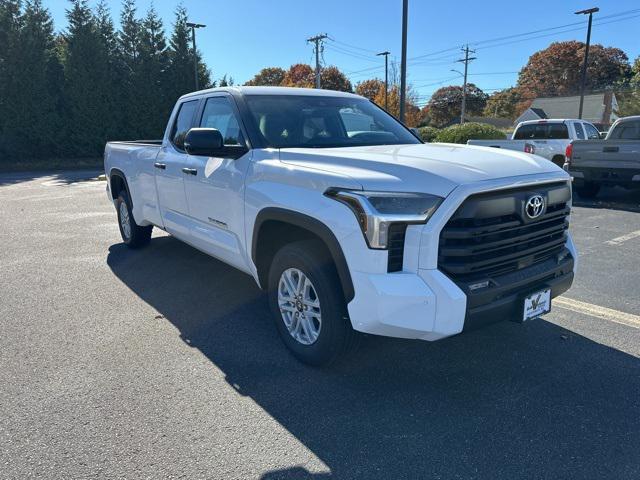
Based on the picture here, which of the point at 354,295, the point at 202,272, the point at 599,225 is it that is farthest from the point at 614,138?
the point at 354,295

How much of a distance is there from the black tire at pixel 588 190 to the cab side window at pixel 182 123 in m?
9.26

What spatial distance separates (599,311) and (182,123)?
434 cm

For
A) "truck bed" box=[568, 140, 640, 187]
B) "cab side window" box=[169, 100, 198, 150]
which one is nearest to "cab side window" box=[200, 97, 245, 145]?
"cab side window" box=[169, 100, 198, 150]

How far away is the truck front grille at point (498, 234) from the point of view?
264 centimetres

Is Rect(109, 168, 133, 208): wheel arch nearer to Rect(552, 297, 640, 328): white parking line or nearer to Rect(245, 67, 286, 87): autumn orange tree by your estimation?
Rect(552, 297, 640, 328): white parking line

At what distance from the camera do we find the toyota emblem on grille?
9.52 feet

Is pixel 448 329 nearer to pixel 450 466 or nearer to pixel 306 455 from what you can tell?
pixel 450 466

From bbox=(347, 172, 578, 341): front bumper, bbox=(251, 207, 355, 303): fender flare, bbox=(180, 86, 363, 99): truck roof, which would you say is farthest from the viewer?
bbox=(180, 86, 363, 99): truck roof

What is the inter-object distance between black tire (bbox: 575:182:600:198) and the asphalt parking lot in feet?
21.9

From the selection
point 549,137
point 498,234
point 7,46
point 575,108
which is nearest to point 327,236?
point 498,234

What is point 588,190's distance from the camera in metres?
10.9

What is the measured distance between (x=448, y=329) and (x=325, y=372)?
1005 millimetres

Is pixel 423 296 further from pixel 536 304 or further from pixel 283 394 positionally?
pixel 283 394

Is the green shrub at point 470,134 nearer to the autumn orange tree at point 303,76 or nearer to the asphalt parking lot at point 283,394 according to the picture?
the asphalt parking lot at point 283,394
